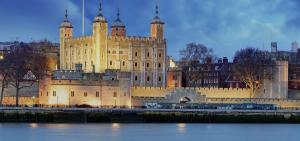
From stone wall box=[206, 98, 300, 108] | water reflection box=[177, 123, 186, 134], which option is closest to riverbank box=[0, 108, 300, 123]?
water reflection box=[177, 123, 186, 134]

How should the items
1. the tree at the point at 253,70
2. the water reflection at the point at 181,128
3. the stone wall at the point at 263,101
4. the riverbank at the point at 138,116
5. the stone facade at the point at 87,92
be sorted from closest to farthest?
1. the water reflection at the point at 181,128
2. the riverbank at the point at 138,116
3. the stone facade at the point at 87,92
4. the stone wall at the point at 263,101
5. the tree at the point at 253,70

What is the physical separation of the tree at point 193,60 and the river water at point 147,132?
46311 mm

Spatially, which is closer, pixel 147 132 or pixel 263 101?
pixel 147 132

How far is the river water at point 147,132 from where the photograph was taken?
244 ft

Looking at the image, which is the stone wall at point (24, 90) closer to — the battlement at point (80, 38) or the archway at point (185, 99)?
the archway at point (185, 99)

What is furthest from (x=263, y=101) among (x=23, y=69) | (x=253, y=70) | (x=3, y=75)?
(x=3, y=75)

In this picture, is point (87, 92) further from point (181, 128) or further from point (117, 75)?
point (181, 128)

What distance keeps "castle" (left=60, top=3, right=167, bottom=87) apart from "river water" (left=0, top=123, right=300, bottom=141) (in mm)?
36669

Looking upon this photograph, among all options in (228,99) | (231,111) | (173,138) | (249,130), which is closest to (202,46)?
(228,99)

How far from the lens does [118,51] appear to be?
128 m

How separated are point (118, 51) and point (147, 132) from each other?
48257 millimetres

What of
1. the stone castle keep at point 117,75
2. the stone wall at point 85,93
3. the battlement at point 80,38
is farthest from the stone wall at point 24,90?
the battlement at point 80,38

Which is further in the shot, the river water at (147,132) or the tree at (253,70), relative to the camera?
the tree at (253,70)

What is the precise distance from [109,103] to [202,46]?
117 feet
